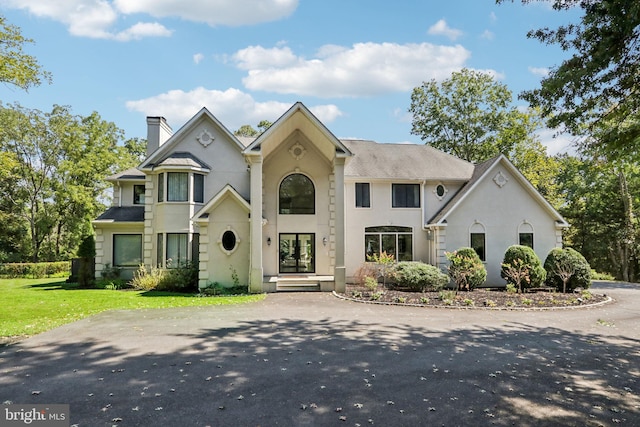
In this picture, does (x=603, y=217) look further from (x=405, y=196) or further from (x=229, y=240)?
(x=229, y=240)

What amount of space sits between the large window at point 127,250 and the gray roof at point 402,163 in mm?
12095

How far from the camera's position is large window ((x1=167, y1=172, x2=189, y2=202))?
18.9m

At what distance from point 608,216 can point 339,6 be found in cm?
3371

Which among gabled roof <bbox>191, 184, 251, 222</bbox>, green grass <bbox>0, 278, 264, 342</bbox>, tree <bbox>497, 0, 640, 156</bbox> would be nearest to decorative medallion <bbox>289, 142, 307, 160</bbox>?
gabled roof <bbox>191, 184, 251, 222</bbox>

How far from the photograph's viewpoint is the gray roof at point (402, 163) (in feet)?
66.7

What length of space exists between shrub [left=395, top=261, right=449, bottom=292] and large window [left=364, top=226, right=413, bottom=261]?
135 inches

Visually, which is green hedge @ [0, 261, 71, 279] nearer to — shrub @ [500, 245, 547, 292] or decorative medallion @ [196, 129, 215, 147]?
decorative medallion @ [196, 129, 215, 147]

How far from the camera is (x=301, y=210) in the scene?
18781 millimetres

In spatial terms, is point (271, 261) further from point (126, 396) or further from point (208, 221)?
point (126, 396)

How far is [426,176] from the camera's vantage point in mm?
20469

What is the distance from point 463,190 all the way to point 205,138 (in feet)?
46.1

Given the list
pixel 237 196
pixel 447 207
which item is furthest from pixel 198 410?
pixel 447 207

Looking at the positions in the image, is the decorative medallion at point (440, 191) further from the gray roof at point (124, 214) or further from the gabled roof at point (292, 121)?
the gray roof at point (124, 214)

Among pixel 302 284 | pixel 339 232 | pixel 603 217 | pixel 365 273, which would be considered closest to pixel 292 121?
pixel 339 232
